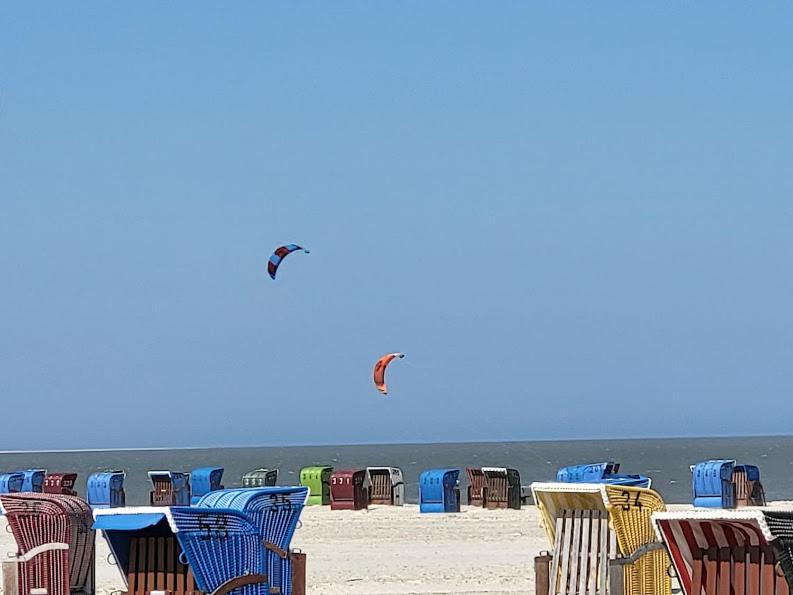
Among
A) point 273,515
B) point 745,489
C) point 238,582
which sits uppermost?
point 273,515

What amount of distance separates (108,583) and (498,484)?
1358cm

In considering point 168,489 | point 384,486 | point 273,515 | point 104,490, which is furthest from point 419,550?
point 168,489

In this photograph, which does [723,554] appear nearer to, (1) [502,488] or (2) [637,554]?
(2) [637,554]

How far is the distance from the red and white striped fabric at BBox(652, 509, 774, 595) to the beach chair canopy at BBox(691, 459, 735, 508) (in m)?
→ 19.0

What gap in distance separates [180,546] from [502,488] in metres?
18.7

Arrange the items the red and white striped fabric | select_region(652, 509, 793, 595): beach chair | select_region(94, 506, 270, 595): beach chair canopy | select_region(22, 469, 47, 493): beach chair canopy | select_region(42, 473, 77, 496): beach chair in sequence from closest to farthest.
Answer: select_region(652, 509, 793, 595): beach chair, the red and white striped fabric, select_region(94, 506, 270, 595): beach chair canopy, select_region(22, 469, 47, 493): beach chair canopy, select_region(42, 473, 77, 496): beach chair

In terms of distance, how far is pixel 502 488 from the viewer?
28.3 m

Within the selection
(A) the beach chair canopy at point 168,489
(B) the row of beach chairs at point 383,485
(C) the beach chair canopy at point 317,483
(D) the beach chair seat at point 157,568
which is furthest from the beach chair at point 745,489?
(D) the beach chair seat at point 157,568

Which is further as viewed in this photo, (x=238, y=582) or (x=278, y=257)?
(x=278, y=257)

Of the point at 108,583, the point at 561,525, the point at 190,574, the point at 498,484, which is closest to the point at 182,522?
the point at 190,574

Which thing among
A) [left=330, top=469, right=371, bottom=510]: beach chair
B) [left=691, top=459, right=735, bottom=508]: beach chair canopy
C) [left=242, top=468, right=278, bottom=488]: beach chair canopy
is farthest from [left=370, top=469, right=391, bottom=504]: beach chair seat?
[left=691, top=459, right=735, bottom=508]: beach chair canopy

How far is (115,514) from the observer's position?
999 cm

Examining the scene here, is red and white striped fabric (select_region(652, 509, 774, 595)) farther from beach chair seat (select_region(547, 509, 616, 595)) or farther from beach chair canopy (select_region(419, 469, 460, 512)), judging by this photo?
beach chair canopy (select_region(419, 469, 460, 512))

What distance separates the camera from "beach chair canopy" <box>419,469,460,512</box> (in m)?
→ 27.3
